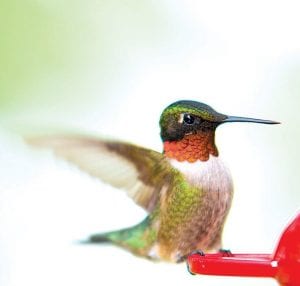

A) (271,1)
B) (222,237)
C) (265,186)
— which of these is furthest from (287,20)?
(222,237)

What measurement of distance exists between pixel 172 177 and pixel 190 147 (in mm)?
127

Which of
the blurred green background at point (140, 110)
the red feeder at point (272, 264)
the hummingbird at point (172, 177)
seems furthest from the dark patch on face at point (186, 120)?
the red feeder at point (272, 264)

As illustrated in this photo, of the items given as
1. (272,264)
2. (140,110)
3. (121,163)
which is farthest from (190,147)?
(272,264)

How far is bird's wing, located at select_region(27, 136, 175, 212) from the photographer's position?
219 cm

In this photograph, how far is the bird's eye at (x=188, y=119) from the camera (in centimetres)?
236

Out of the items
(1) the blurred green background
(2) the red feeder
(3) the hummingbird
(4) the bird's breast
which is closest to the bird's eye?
(3) the hummingbird

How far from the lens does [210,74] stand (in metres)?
3.11

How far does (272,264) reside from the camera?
1.62 meters

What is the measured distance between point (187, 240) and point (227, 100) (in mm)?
661

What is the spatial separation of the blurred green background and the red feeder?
1.07 metres

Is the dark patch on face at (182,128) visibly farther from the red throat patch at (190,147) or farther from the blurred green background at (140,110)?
the blurred green background at (140,110)

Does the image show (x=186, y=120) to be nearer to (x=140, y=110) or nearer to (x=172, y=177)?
(x=172, y=177)

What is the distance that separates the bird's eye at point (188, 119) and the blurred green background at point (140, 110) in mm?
396

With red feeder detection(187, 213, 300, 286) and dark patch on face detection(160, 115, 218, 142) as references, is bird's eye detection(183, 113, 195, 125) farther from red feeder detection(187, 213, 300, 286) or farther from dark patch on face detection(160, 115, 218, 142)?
red feeder detection(187, 213, 300, 286)
